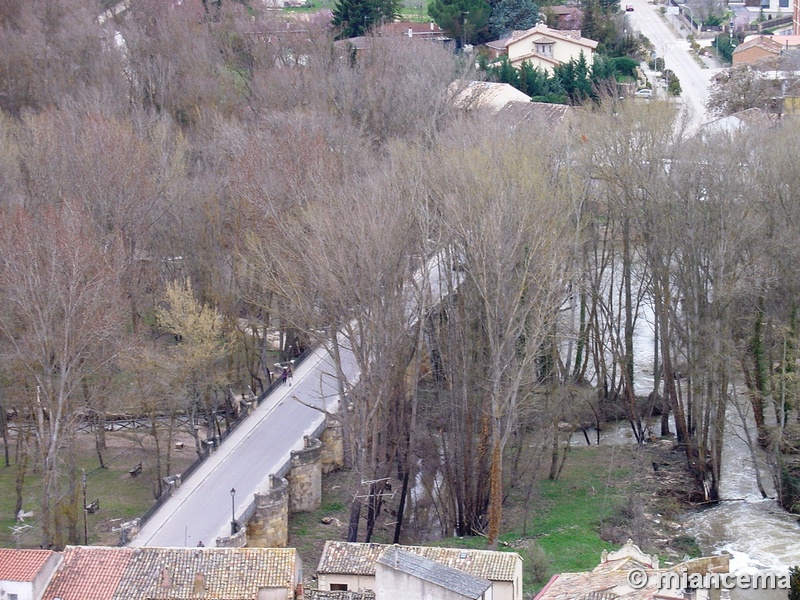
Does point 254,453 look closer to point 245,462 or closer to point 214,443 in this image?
point 245,462

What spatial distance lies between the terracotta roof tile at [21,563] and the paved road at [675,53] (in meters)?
46.4

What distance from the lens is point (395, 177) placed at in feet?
116

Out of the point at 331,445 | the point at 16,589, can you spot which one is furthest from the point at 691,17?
the point at 16,589

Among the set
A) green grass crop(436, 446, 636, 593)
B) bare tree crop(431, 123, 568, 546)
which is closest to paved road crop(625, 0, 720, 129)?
green grass crop(436, 446, 636, 593)

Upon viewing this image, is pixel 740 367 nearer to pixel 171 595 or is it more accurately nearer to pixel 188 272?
pixel 188 272

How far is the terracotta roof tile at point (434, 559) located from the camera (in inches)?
994

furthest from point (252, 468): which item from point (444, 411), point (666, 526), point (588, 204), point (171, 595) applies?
point (588, 204)

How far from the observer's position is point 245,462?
34219 mm

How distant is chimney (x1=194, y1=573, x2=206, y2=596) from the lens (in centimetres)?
2569

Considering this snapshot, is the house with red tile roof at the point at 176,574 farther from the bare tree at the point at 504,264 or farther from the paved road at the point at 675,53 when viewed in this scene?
the paved road at the point at 675,53

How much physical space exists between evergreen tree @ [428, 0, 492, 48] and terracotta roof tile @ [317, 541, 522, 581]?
60043 millimetres

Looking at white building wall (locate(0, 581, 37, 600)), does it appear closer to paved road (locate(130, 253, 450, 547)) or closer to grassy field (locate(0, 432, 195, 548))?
paved road (locate(130, 253, 450, 547))

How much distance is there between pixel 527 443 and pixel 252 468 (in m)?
8.93

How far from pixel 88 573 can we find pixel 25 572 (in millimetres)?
1314
